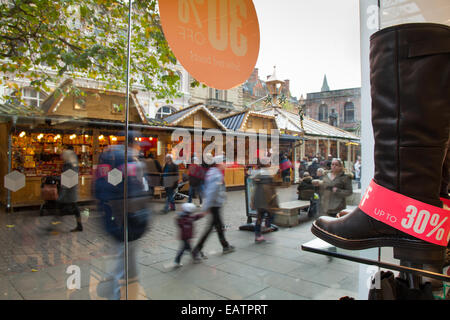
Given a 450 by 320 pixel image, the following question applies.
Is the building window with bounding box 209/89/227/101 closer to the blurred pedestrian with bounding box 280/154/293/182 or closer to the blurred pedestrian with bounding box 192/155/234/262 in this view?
the blurred pedestrian with bounding box 192/155/234/262

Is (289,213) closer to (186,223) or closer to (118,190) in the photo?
(186,223)

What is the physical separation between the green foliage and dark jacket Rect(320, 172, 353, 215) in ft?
5.53

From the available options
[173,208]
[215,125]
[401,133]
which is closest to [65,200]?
[173,208]

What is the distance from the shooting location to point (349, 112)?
244 centimetres

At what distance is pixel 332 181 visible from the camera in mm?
2797

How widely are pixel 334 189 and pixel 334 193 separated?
85 mm

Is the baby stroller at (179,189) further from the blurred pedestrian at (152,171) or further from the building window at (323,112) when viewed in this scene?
the building window at (323,112)

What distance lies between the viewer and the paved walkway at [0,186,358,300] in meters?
2.02

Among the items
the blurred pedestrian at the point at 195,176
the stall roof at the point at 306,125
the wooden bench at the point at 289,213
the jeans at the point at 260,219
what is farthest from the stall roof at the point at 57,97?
the wooden bench at the point at 289,213

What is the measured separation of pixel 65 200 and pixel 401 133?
80.9 inches

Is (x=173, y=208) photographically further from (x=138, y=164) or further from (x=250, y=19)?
(x=250, y=19)

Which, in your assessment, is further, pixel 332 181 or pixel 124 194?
pixel 332 181

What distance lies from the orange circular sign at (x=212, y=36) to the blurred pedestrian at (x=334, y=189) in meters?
1.31
